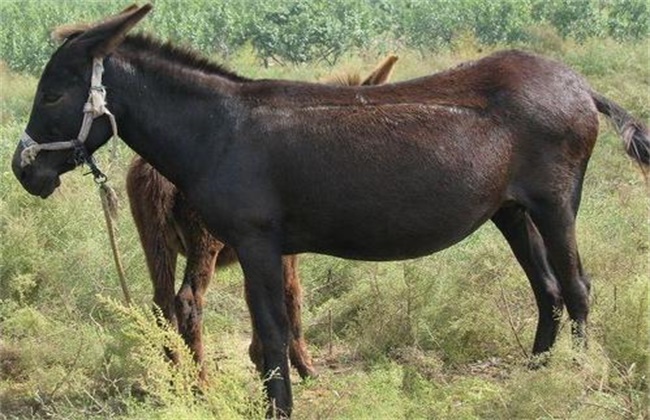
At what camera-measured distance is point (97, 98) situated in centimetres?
490

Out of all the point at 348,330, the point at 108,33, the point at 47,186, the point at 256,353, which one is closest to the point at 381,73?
the point at 348,330

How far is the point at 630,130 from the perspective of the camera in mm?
5547

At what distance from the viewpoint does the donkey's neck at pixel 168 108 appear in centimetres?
499

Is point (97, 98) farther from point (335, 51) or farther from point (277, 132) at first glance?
point (335, 51)

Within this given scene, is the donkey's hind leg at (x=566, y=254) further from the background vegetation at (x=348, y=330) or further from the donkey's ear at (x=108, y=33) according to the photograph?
the donkey's ear at (x=108, y=33)

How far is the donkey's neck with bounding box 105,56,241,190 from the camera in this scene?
4992 millimetres

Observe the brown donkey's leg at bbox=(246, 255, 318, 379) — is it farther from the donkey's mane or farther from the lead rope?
the donkey's mane

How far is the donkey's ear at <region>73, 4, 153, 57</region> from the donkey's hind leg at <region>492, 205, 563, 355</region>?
2.48 meters

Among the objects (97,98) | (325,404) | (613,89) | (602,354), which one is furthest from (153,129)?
(613,89)

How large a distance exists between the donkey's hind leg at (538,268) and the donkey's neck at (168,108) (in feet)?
6.32

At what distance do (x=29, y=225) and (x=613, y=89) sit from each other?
11731 mm

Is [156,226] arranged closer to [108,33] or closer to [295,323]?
[295,323]

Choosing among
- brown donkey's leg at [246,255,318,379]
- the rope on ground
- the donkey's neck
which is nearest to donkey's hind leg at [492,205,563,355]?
brown donkey's leg at [246,255,318,379]

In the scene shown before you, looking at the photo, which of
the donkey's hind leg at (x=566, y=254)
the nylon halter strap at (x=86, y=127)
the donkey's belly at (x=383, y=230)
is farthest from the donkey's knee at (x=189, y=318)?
the donkey's hind leg at (x=566, y=254)
